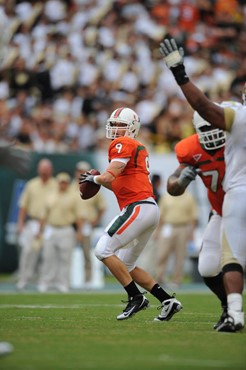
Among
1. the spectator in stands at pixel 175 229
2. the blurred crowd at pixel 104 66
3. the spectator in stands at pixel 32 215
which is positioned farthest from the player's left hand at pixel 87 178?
the blurred crowd at pixel 104 66

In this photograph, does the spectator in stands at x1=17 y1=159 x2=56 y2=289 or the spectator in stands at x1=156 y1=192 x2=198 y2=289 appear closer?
the spectator in stands at x1=17 y1=159 x2=56 y2=289

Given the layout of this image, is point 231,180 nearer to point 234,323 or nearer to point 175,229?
point 234,323

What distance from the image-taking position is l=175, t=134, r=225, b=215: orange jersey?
7531 mm

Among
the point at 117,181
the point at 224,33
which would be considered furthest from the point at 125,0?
the point at 117,181

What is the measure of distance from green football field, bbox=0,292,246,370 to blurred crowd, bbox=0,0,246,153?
29.1 ft

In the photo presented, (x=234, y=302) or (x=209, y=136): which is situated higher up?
(x=209, y=136)

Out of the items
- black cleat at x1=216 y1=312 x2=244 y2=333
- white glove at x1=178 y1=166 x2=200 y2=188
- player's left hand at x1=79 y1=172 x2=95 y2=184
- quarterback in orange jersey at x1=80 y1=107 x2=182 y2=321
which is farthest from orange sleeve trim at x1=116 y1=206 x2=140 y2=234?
black cleat at x1=216 y1=312 x2=244 y2=333

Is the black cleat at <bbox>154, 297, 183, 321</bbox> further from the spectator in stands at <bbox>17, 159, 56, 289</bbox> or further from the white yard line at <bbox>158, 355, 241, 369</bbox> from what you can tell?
the spectator in stands at <bbox>17, 159, 56, 289</bbox>

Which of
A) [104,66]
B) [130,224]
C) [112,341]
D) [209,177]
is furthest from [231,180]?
[104,66]

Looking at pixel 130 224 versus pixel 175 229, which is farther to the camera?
pixel 175 229

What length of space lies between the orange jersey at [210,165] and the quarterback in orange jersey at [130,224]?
676 mm

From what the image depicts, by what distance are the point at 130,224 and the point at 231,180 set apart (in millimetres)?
1423

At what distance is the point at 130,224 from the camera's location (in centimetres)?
809

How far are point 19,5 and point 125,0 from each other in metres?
2.45
